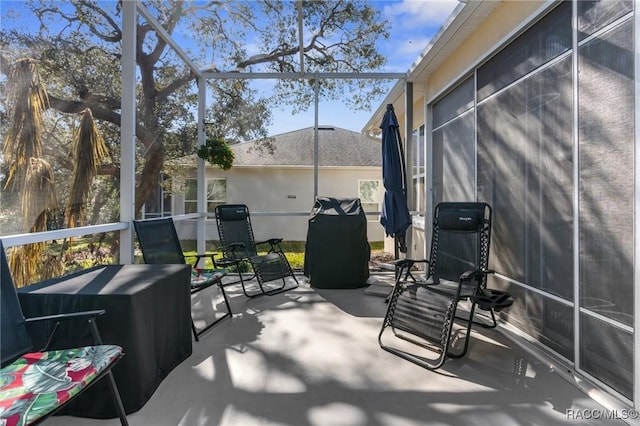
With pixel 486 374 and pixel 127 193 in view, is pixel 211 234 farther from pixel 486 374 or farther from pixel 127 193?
pixel 486 374

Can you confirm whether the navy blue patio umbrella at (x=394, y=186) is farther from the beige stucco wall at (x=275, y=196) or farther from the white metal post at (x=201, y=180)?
the white metal post at (x=201, y=180)

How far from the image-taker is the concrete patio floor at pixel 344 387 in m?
1.94

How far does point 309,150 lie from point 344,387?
4567mm

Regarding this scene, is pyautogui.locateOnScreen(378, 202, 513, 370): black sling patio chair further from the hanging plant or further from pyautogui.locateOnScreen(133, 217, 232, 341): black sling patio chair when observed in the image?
the hanging plant

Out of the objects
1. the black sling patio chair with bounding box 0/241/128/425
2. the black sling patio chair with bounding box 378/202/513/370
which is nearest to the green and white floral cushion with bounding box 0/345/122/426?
the black sling patio chair with bounding box 0/241/128/425

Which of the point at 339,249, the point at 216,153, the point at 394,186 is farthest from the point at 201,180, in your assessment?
the point at 394,186

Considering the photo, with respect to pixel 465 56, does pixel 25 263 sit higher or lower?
lower

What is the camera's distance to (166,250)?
11.7 feet

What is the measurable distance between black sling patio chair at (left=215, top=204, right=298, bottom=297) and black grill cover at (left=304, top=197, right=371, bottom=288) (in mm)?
481

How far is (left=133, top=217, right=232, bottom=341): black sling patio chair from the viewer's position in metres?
3.22

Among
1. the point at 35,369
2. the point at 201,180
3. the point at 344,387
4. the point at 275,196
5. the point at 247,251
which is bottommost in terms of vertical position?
the point at 344,387

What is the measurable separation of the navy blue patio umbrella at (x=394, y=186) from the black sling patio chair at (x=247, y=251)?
162cm

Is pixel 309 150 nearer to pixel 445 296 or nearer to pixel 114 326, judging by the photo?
pixel 445 296

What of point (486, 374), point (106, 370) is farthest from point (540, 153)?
point (106, 370)
